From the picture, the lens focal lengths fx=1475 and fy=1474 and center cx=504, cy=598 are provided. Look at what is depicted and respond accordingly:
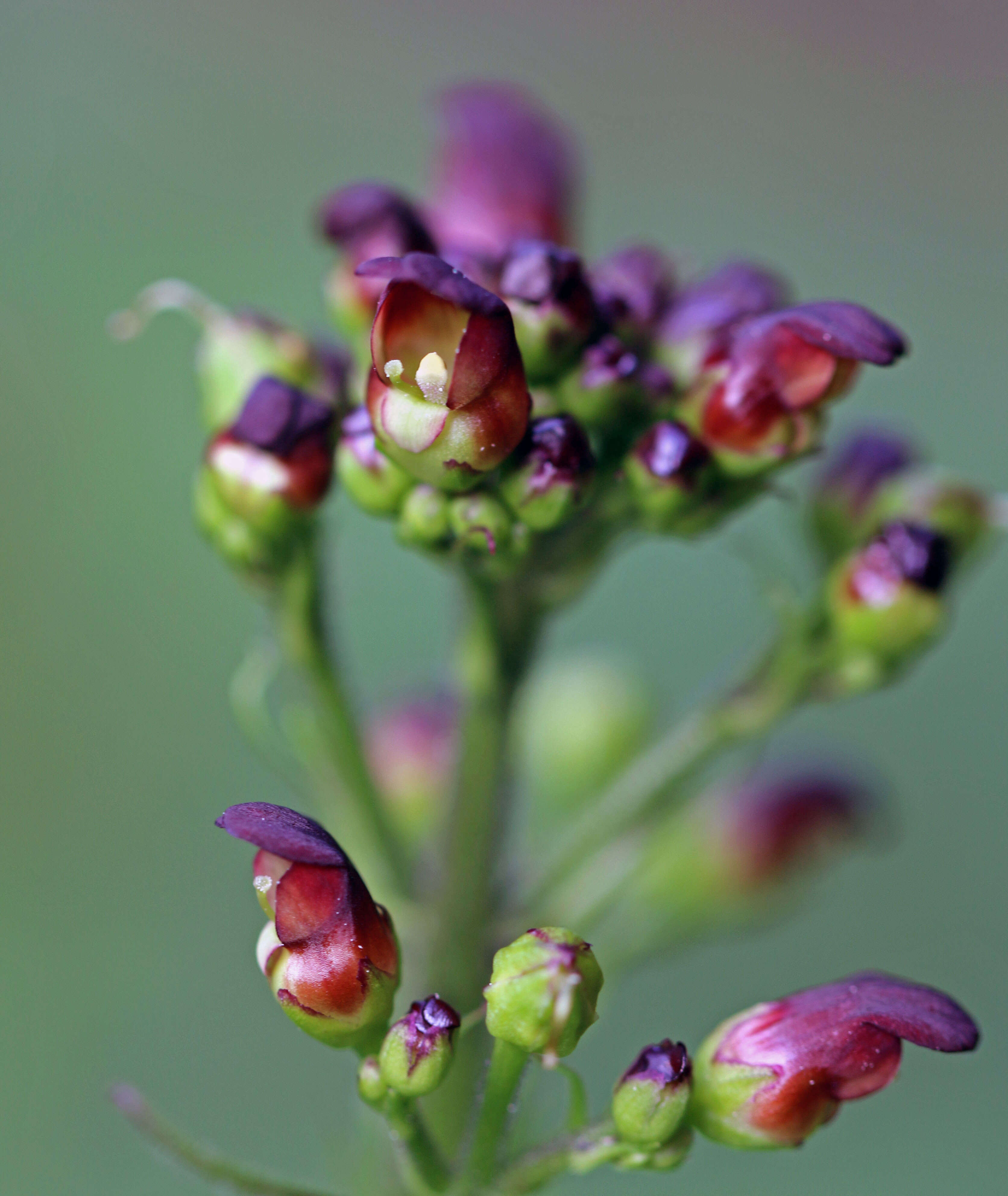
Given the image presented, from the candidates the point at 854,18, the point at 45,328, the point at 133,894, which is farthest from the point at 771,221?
the point at 133,894

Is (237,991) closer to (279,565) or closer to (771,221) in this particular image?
(279,565)

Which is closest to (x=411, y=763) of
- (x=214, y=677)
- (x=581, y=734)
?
(x=581, y=734)

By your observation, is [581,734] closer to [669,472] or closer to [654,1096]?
[669,472]

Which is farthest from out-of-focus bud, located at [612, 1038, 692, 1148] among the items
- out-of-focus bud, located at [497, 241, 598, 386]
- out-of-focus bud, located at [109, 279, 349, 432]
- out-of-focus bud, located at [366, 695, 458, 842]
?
out-of-focus bud, located at [366, 695, 458, 842]

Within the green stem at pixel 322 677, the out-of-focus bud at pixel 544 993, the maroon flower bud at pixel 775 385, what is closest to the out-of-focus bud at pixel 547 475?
the maroon flower bud at pixel 775 385

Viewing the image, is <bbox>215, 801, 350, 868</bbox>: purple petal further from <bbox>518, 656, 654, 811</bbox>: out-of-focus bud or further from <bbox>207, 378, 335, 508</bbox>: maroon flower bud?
<bbox>518, 656, 654, 811</bbox>: out-of-focus bud

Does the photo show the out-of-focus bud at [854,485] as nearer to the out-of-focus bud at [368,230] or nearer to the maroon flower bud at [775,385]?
the maroon flower bud at [775,385]

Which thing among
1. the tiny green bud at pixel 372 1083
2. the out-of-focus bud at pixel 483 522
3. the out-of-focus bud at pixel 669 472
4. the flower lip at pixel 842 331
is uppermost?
the flower lip at pixel 842 331
